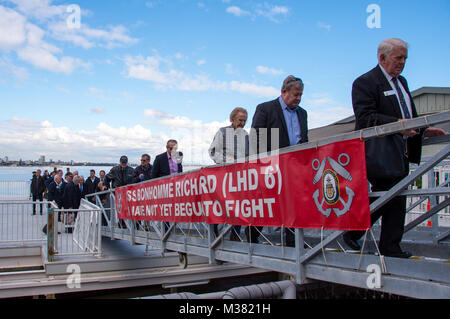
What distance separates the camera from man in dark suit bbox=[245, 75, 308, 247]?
413 cm

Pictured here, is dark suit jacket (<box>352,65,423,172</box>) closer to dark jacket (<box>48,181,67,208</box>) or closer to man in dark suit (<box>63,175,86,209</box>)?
man in dark suit (<box>63,175,86,209</box>)

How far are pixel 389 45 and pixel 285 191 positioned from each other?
1.43 meters

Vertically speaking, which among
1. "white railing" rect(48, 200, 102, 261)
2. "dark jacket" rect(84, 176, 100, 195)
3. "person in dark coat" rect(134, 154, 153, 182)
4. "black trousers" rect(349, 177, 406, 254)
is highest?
"person in dark coat" rect(134, 154, 153, 182)

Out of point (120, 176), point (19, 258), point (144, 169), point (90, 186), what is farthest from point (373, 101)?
point (90, 186)

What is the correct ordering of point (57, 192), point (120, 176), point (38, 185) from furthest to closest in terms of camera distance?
point (38, 185), point (57, 192), point (120, 176)

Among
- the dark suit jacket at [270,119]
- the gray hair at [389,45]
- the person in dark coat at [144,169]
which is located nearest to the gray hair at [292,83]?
the dark suit jacket at [270,119]

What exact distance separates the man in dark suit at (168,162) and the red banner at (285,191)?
1.40 meters

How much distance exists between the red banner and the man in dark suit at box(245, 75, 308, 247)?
0.35 m

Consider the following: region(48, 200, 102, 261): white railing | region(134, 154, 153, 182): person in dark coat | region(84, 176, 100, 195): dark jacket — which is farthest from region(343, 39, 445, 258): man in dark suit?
region(84, 176, 100, 195): dark jacket

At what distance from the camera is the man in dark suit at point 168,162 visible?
717 cm

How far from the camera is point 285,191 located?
352cm

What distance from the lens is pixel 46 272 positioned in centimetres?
818

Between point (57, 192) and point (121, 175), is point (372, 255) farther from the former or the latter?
point (57, 192)
